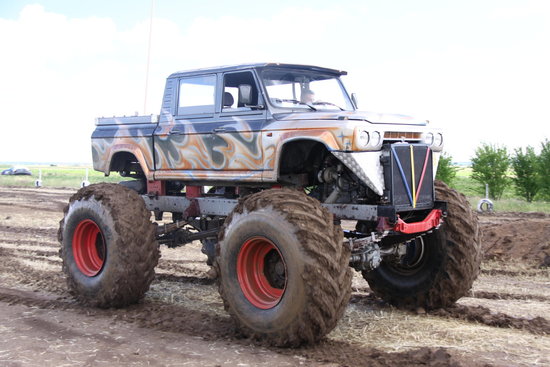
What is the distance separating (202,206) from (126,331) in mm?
2018

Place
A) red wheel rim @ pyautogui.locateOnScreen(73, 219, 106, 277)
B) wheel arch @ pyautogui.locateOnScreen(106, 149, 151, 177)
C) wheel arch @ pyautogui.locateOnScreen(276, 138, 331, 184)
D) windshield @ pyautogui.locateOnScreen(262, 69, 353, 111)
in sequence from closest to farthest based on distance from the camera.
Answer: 1. wheel arch @ pyautogui.locateOnScreen(276, 138, 331, 184)
2. windshield @ pyautogui.locateOnScreen(262, 69, 353, 111)
3. red wheel rim @ pyautogui.locateOnScreen(73, 219, 106, 277)
4. wheel arch @ pyautogui.locateOnScreen(106, 149, 151, 177)

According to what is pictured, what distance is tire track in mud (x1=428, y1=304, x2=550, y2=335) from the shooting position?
6.83 m

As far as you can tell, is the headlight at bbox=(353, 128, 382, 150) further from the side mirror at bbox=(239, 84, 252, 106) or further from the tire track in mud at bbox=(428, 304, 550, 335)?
the tire track in mud at bbox=(428, 304, 550, 335)

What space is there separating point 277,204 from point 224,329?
5.42 feet

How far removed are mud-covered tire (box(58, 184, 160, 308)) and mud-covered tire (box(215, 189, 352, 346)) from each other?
1.47 meters

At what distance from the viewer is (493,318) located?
7.19 m

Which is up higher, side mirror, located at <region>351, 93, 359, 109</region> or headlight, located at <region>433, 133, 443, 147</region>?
side mirror, located at <region>351, 93, 359, 109</region>

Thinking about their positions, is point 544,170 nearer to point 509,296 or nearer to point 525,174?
point 525,174

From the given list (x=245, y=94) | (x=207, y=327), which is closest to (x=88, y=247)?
(x=207, y=327)

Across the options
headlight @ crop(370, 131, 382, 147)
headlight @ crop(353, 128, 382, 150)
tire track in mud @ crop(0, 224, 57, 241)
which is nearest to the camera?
headlight @ crop(353, 128, 382, 150)

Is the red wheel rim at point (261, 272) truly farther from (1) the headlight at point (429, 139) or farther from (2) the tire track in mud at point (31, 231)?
(2) the tire track in mud at point (31, 231)

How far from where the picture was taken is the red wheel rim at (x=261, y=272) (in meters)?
6.61

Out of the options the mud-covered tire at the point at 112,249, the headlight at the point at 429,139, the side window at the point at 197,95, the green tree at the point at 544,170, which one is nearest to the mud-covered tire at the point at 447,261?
the headlight at the point at 429,139

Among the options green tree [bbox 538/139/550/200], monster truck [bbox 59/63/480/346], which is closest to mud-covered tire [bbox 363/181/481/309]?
monster truck [bbox 59/63/480/346]
